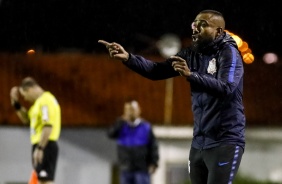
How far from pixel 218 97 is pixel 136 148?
6.67 m

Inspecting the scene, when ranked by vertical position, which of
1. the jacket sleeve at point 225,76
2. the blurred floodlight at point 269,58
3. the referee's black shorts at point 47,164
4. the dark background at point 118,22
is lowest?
the referee's black shorts at point 47,164

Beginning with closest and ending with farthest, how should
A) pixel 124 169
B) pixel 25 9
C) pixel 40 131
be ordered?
1. pixel 40 131
2. pixel 124 169
3. pixel 25 9

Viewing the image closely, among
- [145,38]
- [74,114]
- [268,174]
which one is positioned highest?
[145,38]

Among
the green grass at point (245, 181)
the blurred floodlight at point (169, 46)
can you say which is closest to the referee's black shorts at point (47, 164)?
the green grass at point (245, 181)

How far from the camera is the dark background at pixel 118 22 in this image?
16938mm

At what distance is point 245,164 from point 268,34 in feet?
11.4

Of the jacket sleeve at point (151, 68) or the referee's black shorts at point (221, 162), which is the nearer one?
the referee's black shorts at point (221, 162)

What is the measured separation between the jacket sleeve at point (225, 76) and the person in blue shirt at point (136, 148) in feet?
21.0

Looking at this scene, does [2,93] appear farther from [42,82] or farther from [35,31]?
[35,31]

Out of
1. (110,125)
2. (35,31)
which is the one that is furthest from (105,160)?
(35,31)

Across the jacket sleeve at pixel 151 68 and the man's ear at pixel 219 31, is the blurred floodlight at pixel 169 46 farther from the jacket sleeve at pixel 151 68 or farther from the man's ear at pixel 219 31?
the man's ear at pixel 219 31

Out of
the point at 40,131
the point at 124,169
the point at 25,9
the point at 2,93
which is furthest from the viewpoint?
the point at 25,9

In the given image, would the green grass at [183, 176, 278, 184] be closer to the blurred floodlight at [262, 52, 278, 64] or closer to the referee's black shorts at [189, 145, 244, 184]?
the blurred floodlight at [262, 52, 278, 64]

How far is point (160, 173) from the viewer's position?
15.0 m
